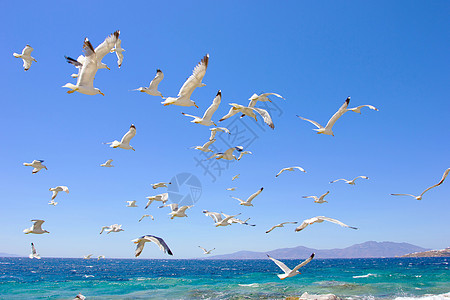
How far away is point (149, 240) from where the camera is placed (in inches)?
399

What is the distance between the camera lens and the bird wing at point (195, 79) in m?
10.4

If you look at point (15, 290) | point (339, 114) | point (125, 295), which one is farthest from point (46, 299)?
point (339, 114)

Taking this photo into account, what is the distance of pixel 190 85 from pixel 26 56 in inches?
417

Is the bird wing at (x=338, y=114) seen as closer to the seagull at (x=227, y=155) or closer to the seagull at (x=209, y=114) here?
the seagull at (x=227, y=155)

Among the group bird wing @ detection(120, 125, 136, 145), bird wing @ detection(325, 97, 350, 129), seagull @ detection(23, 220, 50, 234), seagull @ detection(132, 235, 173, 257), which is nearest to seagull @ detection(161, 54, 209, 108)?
bird wing @ detection(120, 125, 136, 145)

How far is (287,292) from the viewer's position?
2745 centimetres

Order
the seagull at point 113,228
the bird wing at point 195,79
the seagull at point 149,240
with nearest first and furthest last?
the seagull at point 149,240
the bird wing at point 195,79
the seagull at point 113,228

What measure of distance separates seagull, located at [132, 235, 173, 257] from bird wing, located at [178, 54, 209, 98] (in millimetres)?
4909

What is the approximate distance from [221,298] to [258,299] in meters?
3.09

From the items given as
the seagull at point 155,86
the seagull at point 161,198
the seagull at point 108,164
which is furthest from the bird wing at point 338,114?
the seagull at point 108,164

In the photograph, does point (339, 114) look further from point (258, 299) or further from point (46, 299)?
point (46, 299)

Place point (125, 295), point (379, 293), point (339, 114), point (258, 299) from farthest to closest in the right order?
1. point (125, 295)
2. point (379, 293)
3. point (258, 299)
4. point (339, 114)

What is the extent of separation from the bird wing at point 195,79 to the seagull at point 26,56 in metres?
9.83

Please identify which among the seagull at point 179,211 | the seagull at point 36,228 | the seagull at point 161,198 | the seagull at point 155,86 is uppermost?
the seagull at point 155,86
